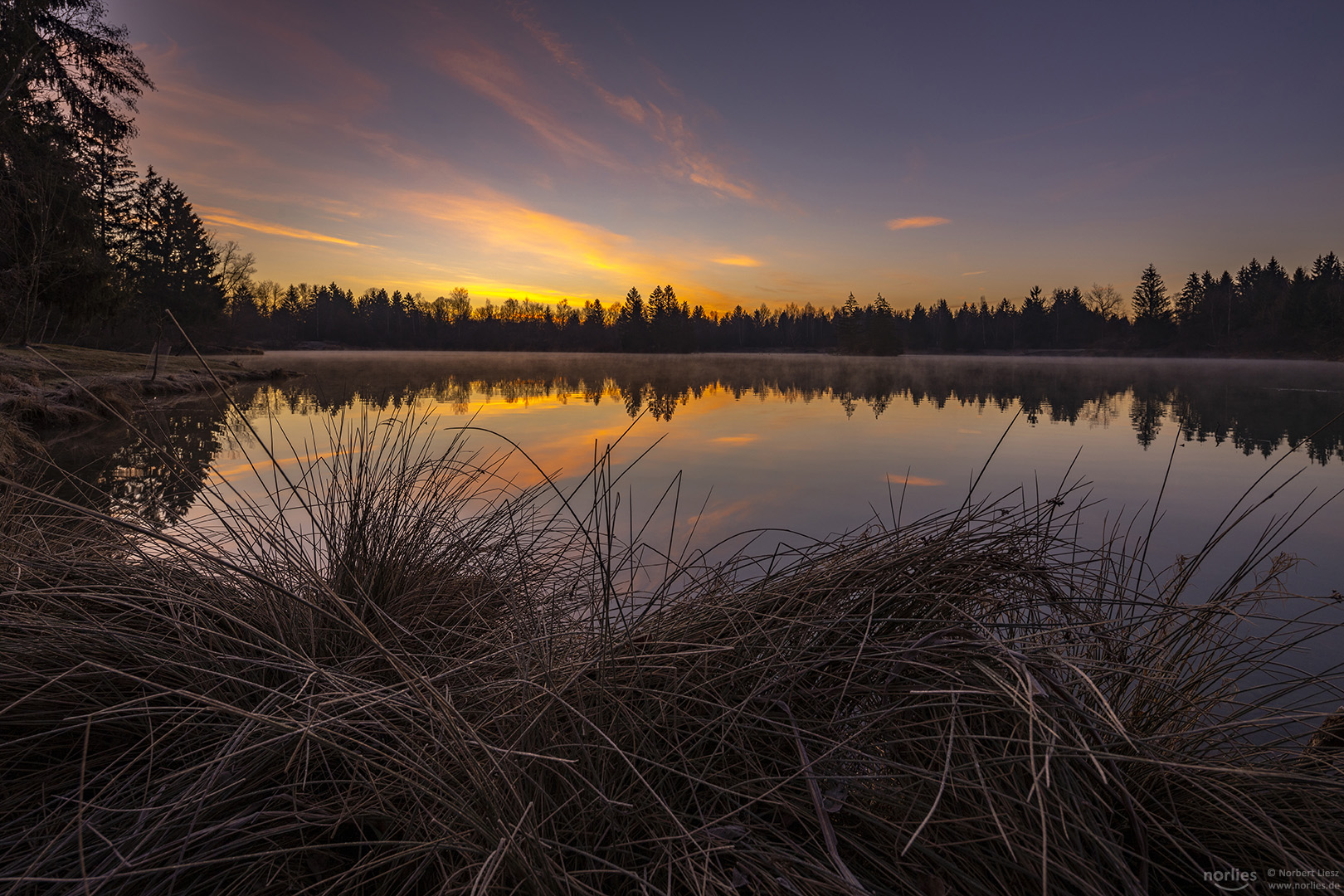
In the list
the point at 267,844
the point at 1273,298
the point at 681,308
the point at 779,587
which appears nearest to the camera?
the point at 267,844

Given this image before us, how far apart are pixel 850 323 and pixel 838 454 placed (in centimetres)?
6481

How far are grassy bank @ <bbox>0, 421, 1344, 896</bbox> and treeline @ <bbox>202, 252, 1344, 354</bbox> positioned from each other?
179 feet

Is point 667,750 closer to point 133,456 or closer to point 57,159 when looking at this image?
point 133,456

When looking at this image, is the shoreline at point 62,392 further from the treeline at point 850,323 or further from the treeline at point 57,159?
the treeline at point 850,323

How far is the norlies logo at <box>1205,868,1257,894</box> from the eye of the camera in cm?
92

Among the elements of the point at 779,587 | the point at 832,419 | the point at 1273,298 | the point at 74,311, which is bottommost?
the point at 832,419

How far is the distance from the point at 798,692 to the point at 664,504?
3587 mm

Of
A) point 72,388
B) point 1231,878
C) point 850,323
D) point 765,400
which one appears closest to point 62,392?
point 72,388

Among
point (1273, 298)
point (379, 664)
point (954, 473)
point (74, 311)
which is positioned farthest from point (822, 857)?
point (1273, 298)

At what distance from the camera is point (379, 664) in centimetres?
170

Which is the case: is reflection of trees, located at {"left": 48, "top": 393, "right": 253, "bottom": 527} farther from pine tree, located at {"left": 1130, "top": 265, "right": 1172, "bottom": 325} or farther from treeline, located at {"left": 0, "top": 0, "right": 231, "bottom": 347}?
pine tree, located at {"left": 1130, "top": 265, "right": 1172, "bottom": 325}

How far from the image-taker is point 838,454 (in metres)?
7.36

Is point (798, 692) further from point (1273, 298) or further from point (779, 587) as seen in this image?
point (1273, 298)

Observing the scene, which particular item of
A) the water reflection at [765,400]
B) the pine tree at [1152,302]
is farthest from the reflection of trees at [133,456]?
the pine tree at [1152,302]
